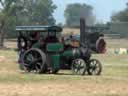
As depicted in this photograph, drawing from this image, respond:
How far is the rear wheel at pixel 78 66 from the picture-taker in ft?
74.4

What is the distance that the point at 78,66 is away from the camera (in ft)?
74.6

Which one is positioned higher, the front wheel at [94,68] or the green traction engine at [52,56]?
the green traction engine at [52,56]

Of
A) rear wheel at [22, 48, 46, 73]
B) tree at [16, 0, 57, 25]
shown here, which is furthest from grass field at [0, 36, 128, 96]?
tree at [16, 0, 57, 25]

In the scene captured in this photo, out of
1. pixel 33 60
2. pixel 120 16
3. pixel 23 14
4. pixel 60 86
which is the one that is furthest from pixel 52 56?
pixel 120 16

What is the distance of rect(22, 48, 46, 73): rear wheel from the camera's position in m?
23.0

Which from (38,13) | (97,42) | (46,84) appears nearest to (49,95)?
(46,84)

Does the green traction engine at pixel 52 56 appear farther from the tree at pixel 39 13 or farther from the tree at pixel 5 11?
the tree at pixel 39 13

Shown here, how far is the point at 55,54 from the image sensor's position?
912 inches

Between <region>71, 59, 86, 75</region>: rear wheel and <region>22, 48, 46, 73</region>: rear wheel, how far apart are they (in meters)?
1.22

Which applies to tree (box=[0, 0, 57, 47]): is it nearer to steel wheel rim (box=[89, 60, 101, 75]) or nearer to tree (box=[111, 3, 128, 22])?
tree (box=[111, 3, 128, 22])

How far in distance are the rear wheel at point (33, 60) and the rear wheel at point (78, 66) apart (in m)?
1.22

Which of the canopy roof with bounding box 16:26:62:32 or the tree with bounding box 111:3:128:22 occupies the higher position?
the canopy roof with bounding box 16:26:62:32

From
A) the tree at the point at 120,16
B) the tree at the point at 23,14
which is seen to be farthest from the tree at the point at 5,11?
the tree at the point at 120,16

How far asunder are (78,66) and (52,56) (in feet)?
3.81
